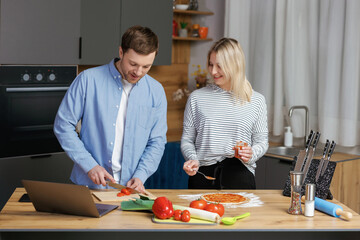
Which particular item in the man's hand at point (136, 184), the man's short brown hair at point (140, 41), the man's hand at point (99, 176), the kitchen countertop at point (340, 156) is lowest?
the kitchen countertop at point (340, 156)

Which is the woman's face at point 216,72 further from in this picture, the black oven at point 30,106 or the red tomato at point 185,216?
the black oven at point 30,106

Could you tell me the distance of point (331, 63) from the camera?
426 centimetres

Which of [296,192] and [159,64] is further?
[159,64]

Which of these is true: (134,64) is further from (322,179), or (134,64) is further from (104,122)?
(322,179)

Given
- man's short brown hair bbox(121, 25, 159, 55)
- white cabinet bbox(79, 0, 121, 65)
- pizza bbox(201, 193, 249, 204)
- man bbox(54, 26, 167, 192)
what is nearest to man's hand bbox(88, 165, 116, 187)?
man bbox(54, 26, 167, 192)

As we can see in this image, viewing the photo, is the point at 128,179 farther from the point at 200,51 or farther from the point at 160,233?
the point at 200,51

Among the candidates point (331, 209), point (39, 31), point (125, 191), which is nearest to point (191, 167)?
point (125, 191)

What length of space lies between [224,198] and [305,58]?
90.3 inches

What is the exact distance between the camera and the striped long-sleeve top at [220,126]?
2.98 m

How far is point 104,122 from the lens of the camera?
2.71 m

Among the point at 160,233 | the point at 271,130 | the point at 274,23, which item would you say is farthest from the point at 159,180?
the point at 160,233

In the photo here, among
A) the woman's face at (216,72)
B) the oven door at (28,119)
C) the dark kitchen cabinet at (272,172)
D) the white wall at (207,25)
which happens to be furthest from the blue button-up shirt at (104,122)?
the white wall at (207,25)

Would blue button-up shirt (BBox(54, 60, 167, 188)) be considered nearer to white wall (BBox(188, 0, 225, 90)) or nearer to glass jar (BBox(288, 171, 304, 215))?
glass jar (BBox(288, 171, 304, 215))

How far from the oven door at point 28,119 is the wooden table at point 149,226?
169 centimetres
